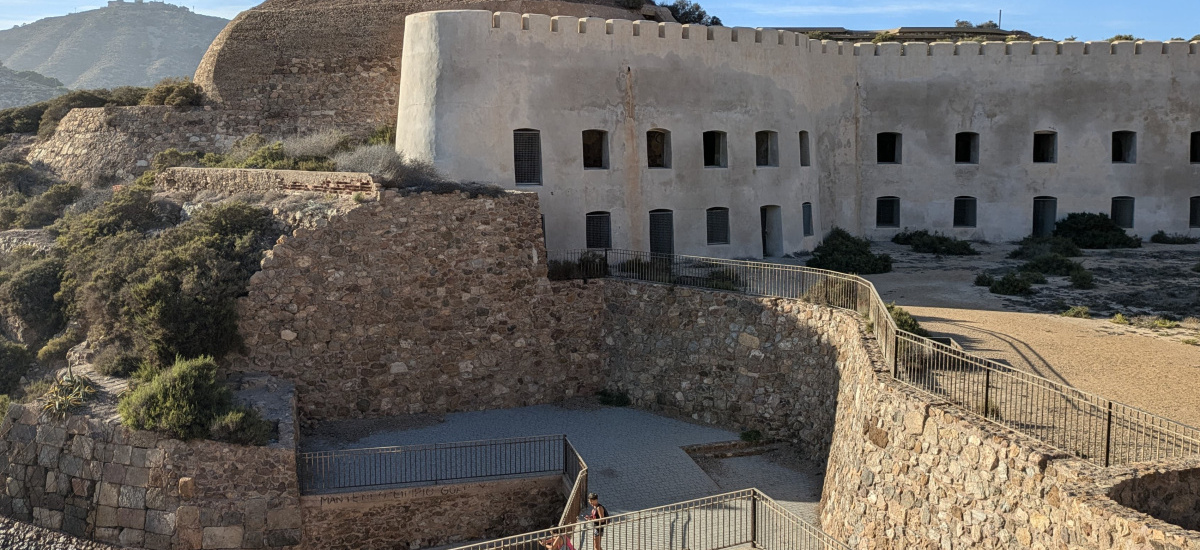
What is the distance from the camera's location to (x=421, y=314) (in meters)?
19.4

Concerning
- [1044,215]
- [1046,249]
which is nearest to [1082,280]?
[1046,249]

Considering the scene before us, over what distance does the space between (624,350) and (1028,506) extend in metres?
10.7

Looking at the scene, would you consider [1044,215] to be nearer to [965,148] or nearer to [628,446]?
[965,148]

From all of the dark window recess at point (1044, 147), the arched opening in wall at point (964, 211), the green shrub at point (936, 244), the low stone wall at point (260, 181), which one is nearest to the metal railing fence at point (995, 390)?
the low stone wall at point (260, 181)

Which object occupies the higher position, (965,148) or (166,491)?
(965,148)

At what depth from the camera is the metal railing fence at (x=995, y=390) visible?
11.1 metres

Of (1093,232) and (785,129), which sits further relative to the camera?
(1093,232)

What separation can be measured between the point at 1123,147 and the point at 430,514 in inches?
983

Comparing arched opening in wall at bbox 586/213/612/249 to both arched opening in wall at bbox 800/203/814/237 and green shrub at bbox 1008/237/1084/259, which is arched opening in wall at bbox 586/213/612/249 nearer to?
arched opening in wall at bbox 800/203/814/237

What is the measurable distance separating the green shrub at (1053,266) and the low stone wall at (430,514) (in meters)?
14.0

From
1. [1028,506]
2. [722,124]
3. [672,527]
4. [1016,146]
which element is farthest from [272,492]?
[1016,146]

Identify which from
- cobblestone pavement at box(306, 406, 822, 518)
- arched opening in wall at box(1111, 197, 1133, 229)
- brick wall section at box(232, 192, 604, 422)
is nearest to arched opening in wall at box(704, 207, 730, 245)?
brick wall section at box(232, 192, 604, 422)

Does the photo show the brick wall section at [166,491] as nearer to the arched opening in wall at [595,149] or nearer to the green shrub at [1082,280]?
the arched opening in wall at [595,149]

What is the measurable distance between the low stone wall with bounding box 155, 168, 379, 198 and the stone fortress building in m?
2.64
